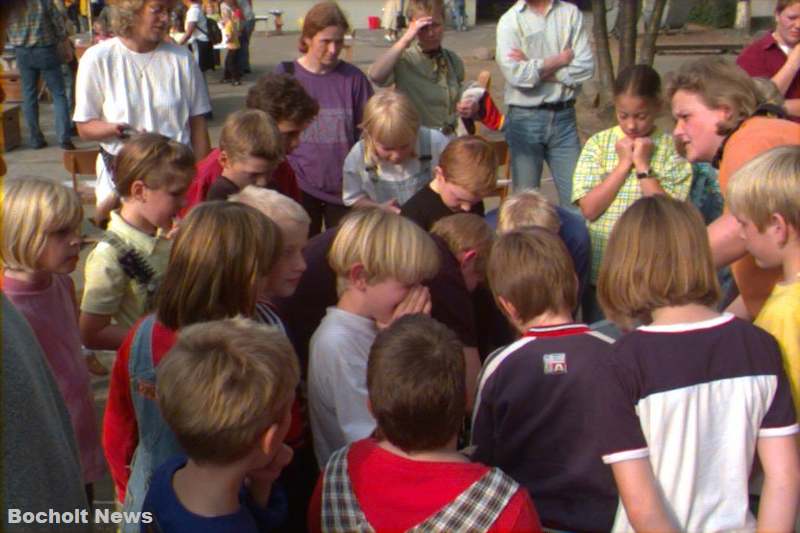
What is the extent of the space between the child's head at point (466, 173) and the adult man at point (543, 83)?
188 centimetres

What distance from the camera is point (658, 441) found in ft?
7.56

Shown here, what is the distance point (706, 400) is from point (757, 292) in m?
0.89

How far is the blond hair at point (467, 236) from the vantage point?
3.61 metres

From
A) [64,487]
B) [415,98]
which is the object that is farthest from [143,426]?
[415,98]

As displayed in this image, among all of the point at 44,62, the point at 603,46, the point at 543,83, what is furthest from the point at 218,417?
the point at 603,46

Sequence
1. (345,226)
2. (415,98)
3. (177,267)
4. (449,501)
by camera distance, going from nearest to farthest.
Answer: (449,501), (177,267), (345,226), (415,98)

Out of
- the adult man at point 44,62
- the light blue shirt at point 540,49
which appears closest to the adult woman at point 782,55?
the light blue shirt at point 540,49

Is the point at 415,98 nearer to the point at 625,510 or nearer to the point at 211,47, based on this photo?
the point at 625,510

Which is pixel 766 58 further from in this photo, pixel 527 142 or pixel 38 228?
pixel 38 228

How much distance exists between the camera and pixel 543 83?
594 cm

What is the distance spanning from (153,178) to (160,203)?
3.5 inches

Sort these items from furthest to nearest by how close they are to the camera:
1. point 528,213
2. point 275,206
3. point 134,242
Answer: point 528,213, point 134,242, point 275,206

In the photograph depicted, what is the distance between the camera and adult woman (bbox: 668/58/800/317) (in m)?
3.10

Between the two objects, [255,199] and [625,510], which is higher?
[255,199]
